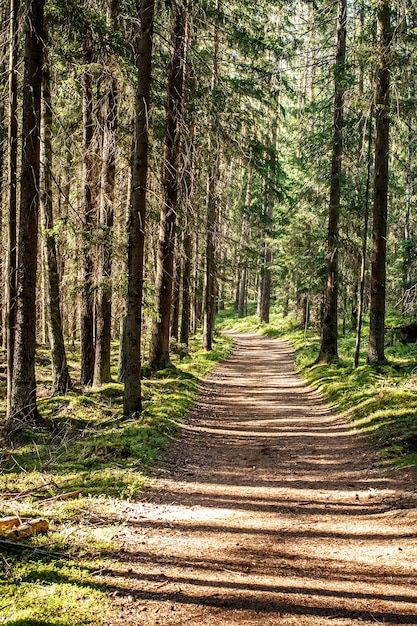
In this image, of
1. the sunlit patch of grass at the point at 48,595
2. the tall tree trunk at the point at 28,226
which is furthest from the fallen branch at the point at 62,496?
the tall tree trunk at the point at 28,226

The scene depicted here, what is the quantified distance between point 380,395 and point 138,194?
6330 mm

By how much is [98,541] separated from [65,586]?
91cm

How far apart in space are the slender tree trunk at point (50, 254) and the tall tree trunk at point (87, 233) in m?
0.66

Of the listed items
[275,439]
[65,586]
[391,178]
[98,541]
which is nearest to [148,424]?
[275,439]

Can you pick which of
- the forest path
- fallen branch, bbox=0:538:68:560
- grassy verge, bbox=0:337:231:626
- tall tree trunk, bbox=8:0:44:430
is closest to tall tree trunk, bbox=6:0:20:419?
tall tree trunk, bbox=8:0:44:430

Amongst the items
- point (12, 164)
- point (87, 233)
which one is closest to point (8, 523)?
point (87, 233)

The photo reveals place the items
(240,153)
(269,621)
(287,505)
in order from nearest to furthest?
(269,621), (287,505), (240,153)

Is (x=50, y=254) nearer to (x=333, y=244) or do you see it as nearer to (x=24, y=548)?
(x=24, y=548)

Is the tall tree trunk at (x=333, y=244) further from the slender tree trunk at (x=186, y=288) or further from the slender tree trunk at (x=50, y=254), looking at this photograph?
the slender tree trunk at (x=50, y=254)

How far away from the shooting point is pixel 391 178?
84.5 ft

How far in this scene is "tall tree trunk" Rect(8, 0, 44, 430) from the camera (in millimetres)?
8164

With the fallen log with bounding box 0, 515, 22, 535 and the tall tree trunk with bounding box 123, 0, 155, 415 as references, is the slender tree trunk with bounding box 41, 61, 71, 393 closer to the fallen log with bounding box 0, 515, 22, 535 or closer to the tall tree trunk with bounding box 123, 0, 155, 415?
the tall tree trunk with bounding box 123, 0, 155, 415

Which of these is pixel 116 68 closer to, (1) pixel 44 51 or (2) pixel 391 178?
(1) pixel 44 51

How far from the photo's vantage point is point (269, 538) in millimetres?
5125
